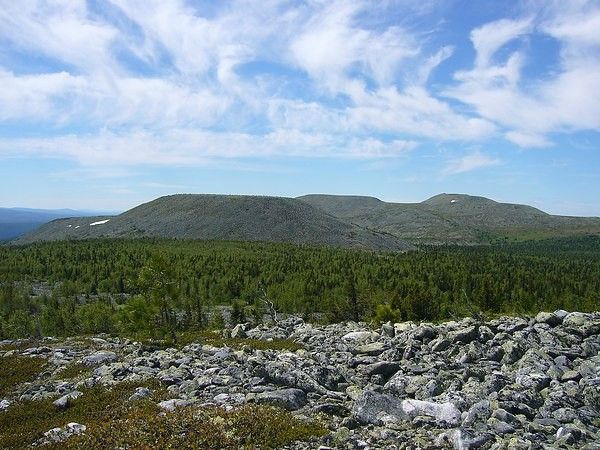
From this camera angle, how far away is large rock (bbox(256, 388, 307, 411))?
17188 mm

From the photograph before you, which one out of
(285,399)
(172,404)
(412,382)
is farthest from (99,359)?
(412,382)

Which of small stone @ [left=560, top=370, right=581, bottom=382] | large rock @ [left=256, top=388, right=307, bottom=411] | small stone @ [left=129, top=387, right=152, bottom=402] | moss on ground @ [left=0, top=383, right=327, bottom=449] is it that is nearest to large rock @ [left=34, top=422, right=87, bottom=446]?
moss on ground @ [left=0, top=383, right=327, bottom=449]

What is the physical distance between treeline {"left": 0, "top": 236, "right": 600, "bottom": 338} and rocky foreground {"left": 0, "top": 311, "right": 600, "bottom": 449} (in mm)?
17605

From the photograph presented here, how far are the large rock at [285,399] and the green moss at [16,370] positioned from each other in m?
15.8

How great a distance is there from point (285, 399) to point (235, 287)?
101m

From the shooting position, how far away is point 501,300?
84.4 m

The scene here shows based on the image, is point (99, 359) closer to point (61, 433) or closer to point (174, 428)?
point (61, 433)

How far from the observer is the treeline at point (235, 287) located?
57594mm

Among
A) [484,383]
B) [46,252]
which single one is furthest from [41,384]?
[46,252]

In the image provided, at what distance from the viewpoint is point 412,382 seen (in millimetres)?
19688

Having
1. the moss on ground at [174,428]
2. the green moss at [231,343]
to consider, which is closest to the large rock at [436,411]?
the moss on ground at [174,428]

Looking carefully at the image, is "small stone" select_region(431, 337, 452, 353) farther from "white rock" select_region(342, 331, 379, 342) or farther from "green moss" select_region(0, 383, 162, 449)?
"green moss" select_region(0, 383, 162, 449)

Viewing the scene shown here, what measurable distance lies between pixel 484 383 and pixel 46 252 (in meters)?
184

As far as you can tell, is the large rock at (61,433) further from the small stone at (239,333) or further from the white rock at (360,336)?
the small stone at (239,333)
